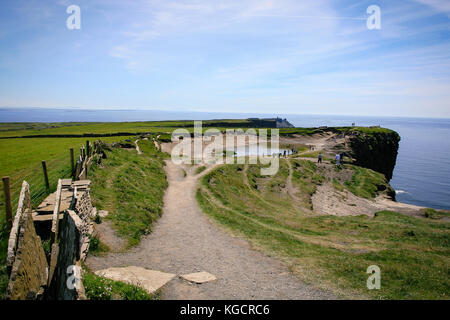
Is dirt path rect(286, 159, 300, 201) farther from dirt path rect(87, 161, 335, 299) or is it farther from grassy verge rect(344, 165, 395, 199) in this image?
dirt path rect(87, 161, 335, 299)

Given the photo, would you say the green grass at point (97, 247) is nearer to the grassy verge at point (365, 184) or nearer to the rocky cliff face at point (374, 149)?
the grassy verge at point (365, 184)

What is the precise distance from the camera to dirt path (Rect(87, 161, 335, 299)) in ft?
37.4

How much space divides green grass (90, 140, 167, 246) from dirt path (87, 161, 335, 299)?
41.7 inches

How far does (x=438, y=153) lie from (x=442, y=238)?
146 m

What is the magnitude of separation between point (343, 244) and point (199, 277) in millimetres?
12935

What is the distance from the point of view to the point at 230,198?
30766 mm

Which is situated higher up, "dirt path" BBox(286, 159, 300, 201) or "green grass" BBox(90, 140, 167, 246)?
"green grass" BBox(90, 140, 167, 246)

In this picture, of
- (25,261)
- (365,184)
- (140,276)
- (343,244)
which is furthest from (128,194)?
(365,184)

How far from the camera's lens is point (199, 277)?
40.4ft

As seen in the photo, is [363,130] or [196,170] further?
[363,130]

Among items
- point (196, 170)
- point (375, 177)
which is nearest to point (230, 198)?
point (196, 170)

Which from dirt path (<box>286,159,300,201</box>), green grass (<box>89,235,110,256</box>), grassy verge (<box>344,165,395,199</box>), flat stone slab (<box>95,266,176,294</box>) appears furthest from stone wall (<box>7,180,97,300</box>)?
grassy verge (<box>344,165,395,199</box>)

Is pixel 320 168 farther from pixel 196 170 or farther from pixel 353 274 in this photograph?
pixel 353 274
